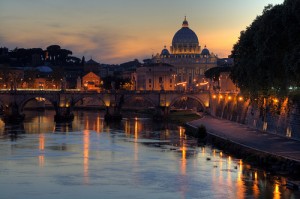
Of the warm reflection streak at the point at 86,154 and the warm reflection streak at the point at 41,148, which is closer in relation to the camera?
the warm reflection streak at the point at 86,154

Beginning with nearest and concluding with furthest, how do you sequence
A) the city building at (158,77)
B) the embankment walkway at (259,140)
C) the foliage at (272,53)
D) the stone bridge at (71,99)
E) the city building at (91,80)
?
the foliage at (272,53), the embankment walkway at (259,140), the stone bridge at (71,99), the city building at (158,77), the city building at (91,80)

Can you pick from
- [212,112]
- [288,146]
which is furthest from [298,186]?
[212,112]

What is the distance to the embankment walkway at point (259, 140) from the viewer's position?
40.5 meters

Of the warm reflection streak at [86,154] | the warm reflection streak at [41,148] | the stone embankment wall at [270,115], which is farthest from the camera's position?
the stone embankment wall at [270,115]

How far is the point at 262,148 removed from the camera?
4291 centimetres

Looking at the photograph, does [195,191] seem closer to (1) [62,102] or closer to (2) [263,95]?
(2) [263,95]

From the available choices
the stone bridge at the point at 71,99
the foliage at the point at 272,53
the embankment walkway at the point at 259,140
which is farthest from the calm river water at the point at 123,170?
the stone bridge at the point at 71,99

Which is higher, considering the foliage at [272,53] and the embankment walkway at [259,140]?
the foliage at [272,53]

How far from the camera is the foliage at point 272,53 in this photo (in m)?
40.3

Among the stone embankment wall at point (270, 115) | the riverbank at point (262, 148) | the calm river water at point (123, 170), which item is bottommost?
the calm river water at point (123, 170)

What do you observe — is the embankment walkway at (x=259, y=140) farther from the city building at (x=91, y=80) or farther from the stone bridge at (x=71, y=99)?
the city building at (x=91, y=80)

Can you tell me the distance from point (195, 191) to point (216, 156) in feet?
40.3

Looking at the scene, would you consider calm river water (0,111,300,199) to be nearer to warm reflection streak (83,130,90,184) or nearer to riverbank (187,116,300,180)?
warm reflection streak (83,130,90,184)

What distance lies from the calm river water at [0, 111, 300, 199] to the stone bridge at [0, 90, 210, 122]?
93.8ft
